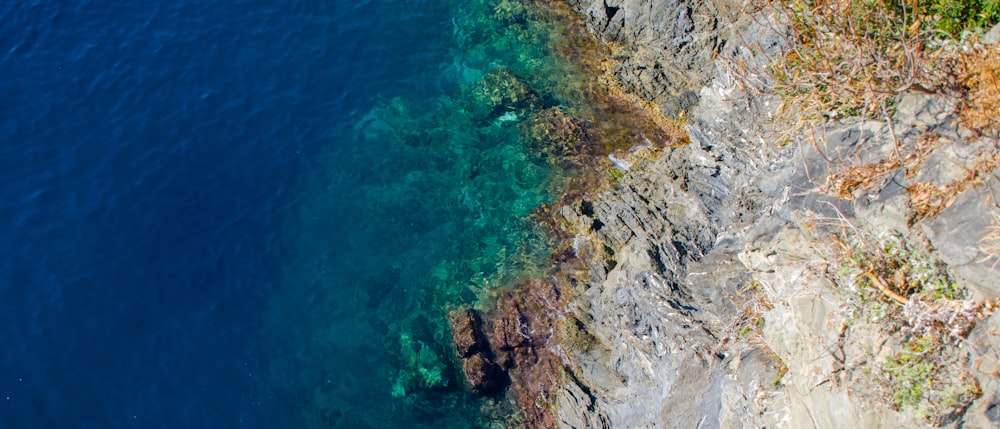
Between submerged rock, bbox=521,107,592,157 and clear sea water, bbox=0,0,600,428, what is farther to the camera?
submerged rock, bbox=521,107,592,157

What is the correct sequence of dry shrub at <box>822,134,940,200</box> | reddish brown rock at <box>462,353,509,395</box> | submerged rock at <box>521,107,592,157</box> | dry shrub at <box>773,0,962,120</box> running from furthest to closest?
submerged rock at <box>521,107,592,157</box>, reddish brown rock at <box>462,353,509,395</box>, dry shrub at <box>773,0,962,120</box>, dry shrub at <box>822,134,940,200</box>

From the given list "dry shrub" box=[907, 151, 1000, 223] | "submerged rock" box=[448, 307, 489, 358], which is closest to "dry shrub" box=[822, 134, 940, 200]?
"dry shrub" box=[907, 151, 1000, 223]

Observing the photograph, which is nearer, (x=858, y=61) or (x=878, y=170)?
(x=878, y=170)

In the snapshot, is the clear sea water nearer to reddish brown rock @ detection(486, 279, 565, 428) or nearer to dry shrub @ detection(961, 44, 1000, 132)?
reddish brown rock @ detection(486, 279, 565, 428)

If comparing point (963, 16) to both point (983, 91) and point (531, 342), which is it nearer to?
point (983, 91)

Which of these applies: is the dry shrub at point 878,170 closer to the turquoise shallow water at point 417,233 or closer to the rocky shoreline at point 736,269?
the rocky shoreline at point 736,269

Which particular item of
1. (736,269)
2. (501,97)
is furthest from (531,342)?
(501,97)
